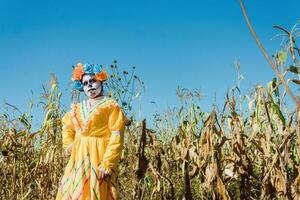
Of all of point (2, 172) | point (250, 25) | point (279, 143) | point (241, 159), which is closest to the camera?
point (250, 25)

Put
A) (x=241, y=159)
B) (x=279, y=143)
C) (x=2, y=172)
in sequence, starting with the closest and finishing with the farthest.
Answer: (x=279, y=143) < (x=241, y=159) < (x=2, y=172)

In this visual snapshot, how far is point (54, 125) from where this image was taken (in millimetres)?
3793

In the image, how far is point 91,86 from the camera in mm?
3244

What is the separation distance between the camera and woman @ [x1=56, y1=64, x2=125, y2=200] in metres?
2.97

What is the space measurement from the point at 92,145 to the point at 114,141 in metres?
0.18

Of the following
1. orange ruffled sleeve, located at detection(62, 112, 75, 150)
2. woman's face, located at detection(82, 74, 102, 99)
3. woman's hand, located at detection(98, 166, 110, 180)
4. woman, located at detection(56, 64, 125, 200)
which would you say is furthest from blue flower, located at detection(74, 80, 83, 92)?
woman's hand, located at detection(98, 166, 110, 180)

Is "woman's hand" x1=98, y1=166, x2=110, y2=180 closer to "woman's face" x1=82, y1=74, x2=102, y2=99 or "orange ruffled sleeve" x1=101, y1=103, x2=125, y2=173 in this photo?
"orange ruffled sleeve" x1=101, y1=103, x2=125, y2=173

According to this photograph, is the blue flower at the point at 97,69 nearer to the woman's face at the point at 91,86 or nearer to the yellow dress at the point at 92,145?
the woman's face at the point at 91,86

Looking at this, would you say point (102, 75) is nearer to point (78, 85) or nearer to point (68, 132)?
point (78, 85)

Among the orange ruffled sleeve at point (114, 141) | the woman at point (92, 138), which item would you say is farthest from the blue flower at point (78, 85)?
the orange ruffled sleeve at point (114, 141)

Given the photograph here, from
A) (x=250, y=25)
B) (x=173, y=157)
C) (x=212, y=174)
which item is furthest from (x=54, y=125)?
(x=250, y=25)

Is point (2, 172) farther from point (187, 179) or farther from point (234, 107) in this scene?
point (234, 107)

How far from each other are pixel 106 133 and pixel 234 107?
951 millimetres

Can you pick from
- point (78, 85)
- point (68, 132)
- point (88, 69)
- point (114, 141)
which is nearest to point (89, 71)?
point (88, 69)
